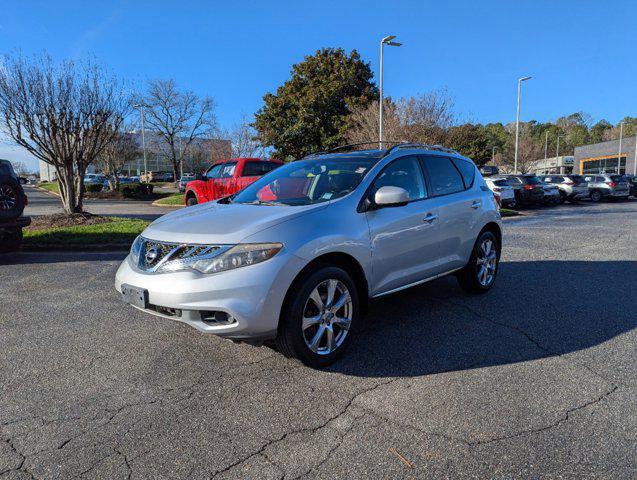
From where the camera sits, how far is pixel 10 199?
8.23 meters

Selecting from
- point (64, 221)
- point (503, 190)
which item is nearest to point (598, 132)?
point (503, 190)

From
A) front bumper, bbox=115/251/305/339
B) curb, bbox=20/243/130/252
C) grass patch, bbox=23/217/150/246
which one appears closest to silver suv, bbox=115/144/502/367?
front bumper, bbox=115/251/305/339

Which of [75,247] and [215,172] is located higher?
[215,172]

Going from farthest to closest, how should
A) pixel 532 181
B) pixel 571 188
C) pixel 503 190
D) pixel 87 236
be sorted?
pixel 571 188, pixel 532 181, pixel 503 190, pixel 87 236

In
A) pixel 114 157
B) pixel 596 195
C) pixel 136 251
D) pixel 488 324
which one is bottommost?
pixel 596 195

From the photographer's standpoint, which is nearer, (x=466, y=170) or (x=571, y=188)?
(x=466, y=170)

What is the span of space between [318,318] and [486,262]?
2943 millimetres

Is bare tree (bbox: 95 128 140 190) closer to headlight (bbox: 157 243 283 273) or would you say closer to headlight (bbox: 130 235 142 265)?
headlight (bbox: 130 235 142 265)

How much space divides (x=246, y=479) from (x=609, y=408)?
2.31 metres

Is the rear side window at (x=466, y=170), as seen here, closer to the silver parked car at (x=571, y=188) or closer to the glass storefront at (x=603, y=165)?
the silver parked car at (x=571, y=188)

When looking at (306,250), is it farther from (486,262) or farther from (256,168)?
(256,168)

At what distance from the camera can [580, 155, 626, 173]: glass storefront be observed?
190 ft

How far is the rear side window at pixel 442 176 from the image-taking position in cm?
482

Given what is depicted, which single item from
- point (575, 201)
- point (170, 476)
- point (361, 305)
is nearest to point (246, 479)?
point (170, 476)
